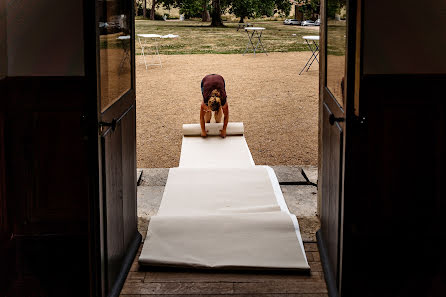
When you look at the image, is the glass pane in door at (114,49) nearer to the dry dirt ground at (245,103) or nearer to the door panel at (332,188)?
the door panel at (332,188)

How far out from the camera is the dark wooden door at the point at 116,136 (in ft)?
9.32

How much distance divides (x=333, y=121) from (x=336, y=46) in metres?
0.58

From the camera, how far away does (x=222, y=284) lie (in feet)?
10.5

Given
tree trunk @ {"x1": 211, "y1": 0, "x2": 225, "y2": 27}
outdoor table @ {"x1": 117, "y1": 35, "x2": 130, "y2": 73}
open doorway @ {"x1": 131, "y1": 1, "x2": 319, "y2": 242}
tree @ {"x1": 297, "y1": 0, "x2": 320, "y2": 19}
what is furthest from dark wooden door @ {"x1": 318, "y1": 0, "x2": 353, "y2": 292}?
tree trunk @ {"x1": 211, "y1": 0, "x2": 225, "y2": 27}

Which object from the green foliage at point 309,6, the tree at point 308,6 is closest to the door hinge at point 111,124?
the green foliage at point 309,6
